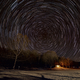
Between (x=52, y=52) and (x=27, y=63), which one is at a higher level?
(x=52, y=52)

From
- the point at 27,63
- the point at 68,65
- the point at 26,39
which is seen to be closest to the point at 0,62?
the point at 27,63

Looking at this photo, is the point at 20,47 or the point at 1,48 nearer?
the point at 20,47

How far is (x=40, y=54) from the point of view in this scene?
3541cm

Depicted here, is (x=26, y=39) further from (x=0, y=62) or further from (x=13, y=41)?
(x=0, y=62)

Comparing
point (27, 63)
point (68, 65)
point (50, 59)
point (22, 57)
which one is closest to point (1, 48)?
point (22, 57)

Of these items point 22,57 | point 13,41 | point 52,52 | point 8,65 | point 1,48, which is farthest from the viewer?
point 52,52

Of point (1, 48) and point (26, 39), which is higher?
point (26, 39)

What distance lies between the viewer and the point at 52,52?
3662 centimetres

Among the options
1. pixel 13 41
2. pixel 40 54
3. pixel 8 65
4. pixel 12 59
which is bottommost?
pixel 8 65

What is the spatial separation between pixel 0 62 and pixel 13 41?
10.6m

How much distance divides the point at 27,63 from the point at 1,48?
12.2m

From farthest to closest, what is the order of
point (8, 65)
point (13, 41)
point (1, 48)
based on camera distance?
1. point (1, 48)
2. point (8, 65)
3. point (13, 41)

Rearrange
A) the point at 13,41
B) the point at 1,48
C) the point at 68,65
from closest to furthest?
1. the point at 13,41
2. the point at 1,48
3. the point at 68,65

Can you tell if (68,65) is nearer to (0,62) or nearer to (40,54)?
(40,54)
